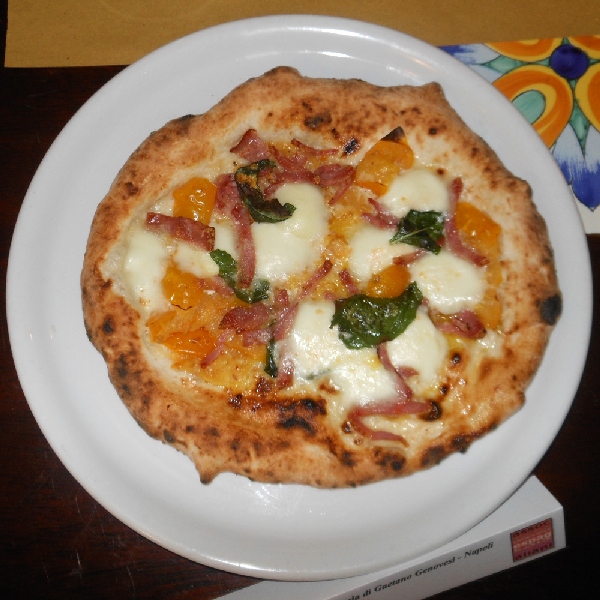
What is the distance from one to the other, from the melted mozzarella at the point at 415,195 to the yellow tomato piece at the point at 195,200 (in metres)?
0.94

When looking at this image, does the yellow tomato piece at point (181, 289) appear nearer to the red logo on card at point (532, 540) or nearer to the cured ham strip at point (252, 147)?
the cured ham strip at point (252, 147)

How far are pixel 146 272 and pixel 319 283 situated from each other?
0.91 m

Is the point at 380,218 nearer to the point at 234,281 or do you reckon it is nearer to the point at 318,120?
the point at 318,120

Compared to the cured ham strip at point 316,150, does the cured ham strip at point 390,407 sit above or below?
below

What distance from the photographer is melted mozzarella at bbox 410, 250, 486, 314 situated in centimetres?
304

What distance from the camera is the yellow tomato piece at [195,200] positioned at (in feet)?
10.6

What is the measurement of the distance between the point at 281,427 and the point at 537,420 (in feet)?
4.31

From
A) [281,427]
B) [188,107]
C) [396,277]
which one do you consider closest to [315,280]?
[396,277]

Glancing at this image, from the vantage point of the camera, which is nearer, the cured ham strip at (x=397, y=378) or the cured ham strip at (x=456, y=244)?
the cured ham strip at (x=397, y=378)

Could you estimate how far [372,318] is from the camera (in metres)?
2.88

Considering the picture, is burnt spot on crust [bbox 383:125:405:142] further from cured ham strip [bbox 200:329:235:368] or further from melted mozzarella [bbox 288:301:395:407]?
cured ham strip [bbox 200:329:235:368]

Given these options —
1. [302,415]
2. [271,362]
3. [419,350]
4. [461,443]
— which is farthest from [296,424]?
[461,443]

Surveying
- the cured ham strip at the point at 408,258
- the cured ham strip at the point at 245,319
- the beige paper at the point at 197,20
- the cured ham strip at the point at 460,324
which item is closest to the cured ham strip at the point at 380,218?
the cured ham strip at the point at 408,258

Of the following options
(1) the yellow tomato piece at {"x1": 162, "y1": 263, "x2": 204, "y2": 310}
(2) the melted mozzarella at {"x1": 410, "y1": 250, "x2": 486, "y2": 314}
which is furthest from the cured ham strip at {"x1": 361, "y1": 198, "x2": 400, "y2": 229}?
(1) the yellow tomato piece at {"x1": 162, "y1": 263, "x2": 204, "y2": 310}
